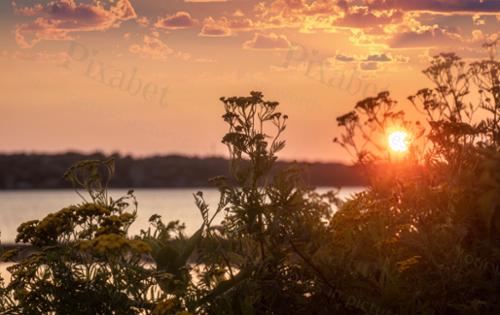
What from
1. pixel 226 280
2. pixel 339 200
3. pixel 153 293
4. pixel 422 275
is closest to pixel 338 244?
pixel 422 275

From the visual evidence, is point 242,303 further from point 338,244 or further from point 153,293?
point 338,244

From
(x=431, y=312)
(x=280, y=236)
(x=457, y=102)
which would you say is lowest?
(x=431, y=312)

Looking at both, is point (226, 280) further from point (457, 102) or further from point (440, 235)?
point (457, 102)

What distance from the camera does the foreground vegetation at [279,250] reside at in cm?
830

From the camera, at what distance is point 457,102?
1235cm

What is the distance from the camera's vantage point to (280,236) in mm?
8953

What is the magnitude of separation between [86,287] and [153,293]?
56 cm

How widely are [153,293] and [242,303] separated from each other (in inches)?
30.4

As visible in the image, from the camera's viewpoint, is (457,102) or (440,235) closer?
(440,235)

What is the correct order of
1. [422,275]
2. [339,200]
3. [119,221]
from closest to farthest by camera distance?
[119,221] → [422,275] → [339,200]

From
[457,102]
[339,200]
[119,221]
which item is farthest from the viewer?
[339,200]

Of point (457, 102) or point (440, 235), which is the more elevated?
point (457, 102)

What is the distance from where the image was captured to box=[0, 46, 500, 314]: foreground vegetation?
8305 mm

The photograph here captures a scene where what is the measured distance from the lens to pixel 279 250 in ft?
29.1
